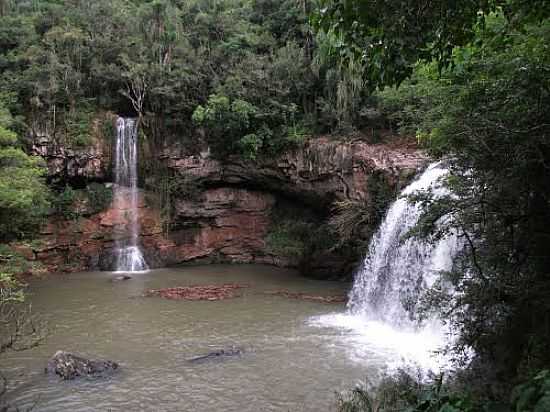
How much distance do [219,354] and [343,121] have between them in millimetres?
11002

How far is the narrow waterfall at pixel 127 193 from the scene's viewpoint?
20859mm

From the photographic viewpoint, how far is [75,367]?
924cm

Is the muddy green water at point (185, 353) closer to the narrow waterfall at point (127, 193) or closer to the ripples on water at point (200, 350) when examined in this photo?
the ripples on water at point (200, 350)

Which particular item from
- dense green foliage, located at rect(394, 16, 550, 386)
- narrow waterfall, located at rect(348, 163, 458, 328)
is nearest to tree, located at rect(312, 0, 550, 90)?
dense green foliage, located at rect(394, 16, 550, 386)

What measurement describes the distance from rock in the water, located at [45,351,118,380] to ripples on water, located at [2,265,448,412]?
7.8 inches

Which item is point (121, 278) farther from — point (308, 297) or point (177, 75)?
point (177, 75)

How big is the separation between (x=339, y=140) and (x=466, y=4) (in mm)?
14604

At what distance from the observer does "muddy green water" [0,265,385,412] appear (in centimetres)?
821

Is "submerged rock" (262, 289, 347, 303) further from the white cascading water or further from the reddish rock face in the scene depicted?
the reddish rock face

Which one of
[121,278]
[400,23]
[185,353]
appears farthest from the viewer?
[121,278]

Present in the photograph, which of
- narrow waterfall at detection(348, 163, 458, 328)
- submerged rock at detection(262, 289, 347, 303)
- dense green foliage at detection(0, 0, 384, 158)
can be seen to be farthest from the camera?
dense green foliage at detection(0, 0, 384, 158)

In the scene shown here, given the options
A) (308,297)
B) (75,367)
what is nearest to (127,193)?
(308,297)

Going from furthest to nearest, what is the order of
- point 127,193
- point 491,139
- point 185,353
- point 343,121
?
point 127,193 → point 343,121 → point 185,353 → point 491,139

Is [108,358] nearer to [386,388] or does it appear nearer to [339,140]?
[386,388]
